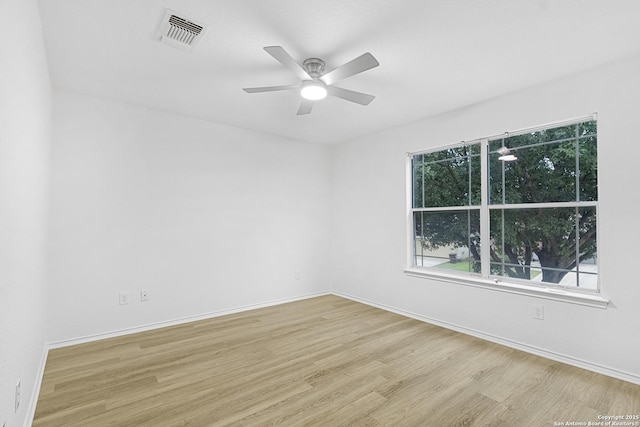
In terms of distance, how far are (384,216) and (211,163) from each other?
8.34ft

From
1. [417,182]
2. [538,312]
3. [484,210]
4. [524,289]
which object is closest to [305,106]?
[417,182]

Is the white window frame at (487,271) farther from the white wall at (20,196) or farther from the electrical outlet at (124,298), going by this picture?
the white wall at (20,196)

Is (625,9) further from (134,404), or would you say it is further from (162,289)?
(162,289)

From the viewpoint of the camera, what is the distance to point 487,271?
3.47 m

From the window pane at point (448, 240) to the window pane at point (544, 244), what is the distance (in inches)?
8.5

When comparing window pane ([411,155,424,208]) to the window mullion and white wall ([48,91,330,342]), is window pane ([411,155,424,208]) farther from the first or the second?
white wall ([48,91,330,342])

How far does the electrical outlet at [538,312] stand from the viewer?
2938 mm

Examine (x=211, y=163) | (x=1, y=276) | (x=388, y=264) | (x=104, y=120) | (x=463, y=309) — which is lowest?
(x=463, y=309)

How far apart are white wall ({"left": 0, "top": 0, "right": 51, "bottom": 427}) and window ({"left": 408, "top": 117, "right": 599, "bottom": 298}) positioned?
152 inches

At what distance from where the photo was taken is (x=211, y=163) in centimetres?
411

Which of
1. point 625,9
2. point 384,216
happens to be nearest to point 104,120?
point 384,216

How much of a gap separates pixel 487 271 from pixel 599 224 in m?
1.11

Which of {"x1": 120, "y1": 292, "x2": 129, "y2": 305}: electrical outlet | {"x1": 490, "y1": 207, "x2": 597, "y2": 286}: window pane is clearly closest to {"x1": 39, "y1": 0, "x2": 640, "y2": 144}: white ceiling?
{"x1": 490, "y1": 207, "x2": 597, "y2": 286}: window pane

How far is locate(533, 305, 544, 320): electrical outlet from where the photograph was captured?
294cm
